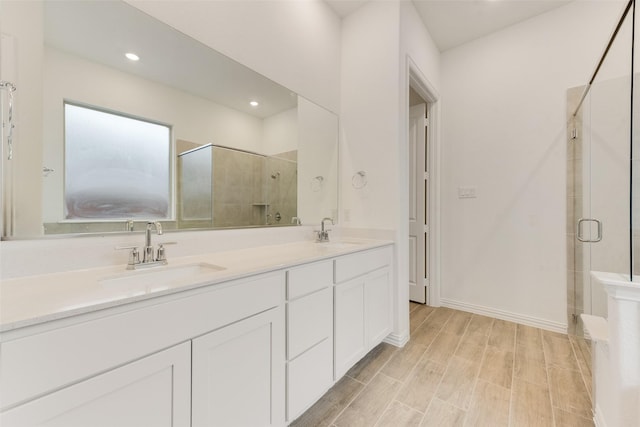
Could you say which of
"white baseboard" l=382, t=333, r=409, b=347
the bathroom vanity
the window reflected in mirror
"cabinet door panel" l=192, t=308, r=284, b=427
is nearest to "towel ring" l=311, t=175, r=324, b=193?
the bathroom vanity

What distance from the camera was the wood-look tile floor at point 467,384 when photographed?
54.4 inches

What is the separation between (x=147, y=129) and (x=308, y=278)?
1.09m

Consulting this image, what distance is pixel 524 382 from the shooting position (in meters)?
1.67

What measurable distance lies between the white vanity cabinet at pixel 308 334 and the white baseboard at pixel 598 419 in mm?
1313

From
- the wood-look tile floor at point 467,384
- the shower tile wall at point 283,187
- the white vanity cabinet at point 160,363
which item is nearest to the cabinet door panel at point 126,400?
the white vanity cabinet at point 160,363

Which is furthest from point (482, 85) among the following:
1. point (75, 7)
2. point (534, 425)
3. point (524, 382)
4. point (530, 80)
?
point (75, 7)

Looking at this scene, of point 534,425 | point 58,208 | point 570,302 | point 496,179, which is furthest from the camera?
point 496,179

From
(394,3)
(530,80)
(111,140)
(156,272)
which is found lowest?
(156,272)

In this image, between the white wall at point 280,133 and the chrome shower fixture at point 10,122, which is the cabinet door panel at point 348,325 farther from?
the chrome shower fixture at point 10,122

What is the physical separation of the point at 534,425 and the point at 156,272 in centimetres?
202

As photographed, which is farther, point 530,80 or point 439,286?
point 439,286

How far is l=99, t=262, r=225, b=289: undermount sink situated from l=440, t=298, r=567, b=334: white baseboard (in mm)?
2763

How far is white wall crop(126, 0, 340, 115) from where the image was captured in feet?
4.64

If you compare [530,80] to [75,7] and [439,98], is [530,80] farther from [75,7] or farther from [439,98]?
[75,7]
